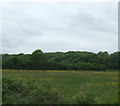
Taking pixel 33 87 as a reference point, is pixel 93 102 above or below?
below

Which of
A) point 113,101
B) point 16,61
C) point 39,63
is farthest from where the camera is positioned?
point 39,63

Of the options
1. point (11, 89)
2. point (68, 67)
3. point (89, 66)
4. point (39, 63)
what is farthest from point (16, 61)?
point (11, 89)

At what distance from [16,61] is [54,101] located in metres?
35.0

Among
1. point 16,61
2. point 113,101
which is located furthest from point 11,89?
point 16,61

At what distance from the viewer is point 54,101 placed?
584 cm

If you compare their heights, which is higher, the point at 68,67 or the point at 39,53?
the point at 39,53

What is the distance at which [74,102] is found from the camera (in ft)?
19.1

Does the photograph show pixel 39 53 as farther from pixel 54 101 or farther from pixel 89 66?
pixel 54 101

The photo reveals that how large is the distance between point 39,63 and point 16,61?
19.2 feet

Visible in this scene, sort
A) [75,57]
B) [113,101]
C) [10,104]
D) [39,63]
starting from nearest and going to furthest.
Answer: [10,104] → [113,101] → [39,63] → [75,57]

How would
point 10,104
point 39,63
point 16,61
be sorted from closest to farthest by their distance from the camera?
point 10,104
point 16,61
point 39,63

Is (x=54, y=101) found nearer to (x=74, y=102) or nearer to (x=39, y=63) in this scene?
(x=74, y=102)

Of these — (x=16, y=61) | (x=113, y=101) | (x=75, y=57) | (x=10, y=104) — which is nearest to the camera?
(x=10, y=104)

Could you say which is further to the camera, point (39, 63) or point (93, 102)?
point (39, 63)
